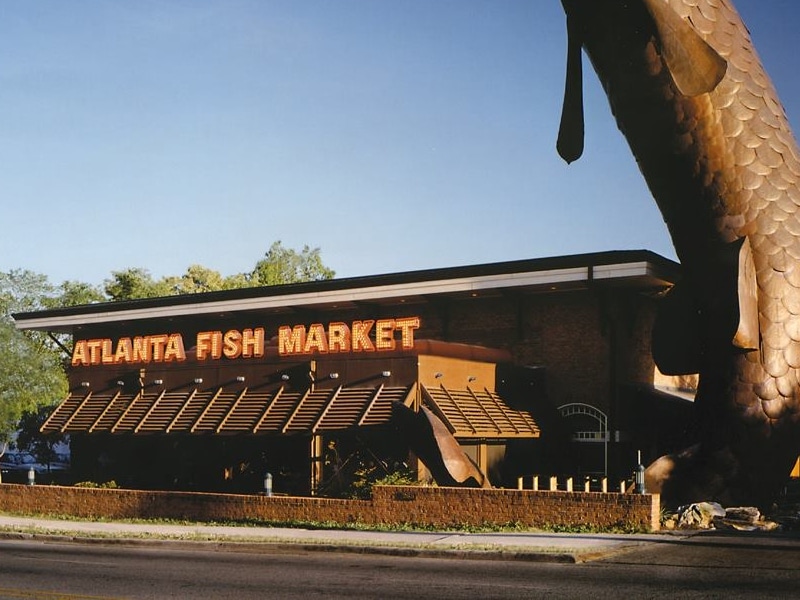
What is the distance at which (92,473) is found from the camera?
3759 cm

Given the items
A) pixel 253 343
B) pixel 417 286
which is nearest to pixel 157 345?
pixel 253 343

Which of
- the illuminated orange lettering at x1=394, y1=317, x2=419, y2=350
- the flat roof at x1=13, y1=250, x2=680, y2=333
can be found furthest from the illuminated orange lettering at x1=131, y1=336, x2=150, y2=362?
the illuminated orange lettering at x1=394, y1=317, x2=419, y2=350

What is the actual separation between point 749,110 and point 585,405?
11689 millimetres

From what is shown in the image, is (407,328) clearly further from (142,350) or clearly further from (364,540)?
(364,540)

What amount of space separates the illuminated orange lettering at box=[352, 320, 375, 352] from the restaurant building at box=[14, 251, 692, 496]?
1.8 inches

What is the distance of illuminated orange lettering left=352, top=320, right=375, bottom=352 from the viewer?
3120 cm

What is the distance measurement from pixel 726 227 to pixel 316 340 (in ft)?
47.7

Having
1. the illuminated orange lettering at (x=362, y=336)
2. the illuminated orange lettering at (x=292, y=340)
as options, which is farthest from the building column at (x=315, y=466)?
the illuminated orange lettering at (x=292, y=340)

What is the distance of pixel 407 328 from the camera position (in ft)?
100

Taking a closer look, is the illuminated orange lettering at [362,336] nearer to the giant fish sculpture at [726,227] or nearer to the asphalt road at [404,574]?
the giant fish sculpture at [726,227]

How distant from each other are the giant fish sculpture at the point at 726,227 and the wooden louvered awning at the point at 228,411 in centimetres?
982

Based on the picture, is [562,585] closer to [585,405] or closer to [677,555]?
[677,555]

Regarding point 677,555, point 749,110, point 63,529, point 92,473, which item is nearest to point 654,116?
point 749,110

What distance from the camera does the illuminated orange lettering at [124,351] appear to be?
3669 centimetres
